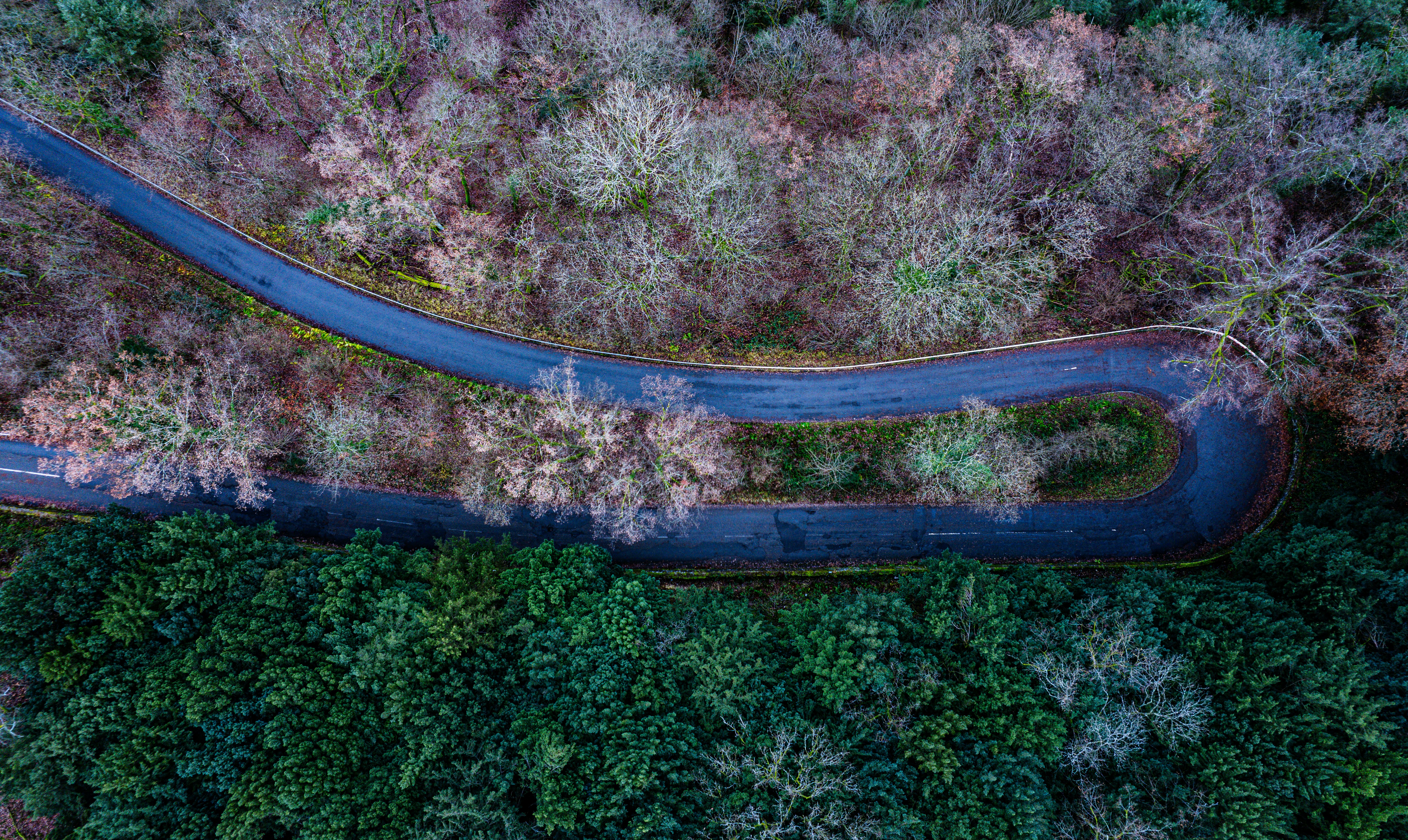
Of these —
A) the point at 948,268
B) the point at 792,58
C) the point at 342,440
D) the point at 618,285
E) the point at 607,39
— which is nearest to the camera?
the point at 948,268

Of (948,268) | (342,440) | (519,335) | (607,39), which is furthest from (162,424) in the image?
(948,268)

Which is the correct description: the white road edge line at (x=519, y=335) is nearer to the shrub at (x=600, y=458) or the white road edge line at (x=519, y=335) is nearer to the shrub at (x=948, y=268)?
the shrub at (x=948, y=268)

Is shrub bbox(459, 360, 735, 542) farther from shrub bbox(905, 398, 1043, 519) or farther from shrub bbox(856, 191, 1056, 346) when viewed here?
shrub bbox(856, 191, 1056, 346)

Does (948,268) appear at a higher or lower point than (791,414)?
higher

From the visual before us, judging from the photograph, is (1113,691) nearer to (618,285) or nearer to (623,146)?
(618,285)

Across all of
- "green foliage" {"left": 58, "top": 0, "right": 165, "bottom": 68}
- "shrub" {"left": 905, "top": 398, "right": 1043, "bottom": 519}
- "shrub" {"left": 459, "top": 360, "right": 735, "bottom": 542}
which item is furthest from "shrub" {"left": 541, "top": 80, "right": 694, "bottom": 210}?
"green foliage" {"left": 58, "top": 0, "right": 165, "bottom": 68}

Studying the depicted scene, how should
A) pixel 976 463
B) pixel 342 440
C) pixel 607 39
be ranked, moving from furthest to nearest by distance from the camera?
1. pixel 342 440
2. pixel 607 39
3. pixel 976 463

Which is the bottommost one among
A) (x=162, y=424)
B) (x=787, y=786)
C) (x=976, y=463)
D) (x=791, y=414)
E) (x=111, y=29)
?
(x=787, y=786)
